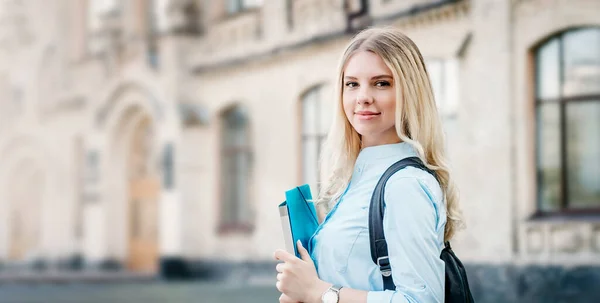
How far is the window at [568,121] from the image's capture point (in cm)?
1192

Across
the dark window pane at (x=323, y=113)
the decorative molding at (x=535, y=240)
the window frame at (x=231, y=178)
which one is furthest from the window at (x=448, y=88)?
the window frame at (x=231, y=178)

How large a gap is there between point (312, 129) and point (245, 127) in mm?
2417

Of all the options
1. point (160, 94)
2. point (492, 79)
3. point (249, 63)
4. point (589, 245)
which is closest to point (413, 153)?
point (589, 245)

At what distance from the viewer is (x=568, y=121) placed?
39.7ft

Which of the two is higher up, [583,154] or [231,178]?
[583,154]

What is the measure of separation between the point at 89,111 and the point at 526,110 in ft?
45.0

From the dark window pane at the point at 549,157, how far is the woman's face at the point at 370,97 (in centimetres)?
1013

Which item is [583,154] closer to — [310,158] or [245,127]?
[310,158]

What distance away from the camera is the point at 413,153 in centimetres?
247

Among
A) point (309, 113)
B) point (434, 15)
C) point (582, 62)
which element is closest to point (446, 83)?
point (434, 15)

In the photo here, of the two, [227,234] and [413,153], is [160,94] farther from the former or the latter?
[413,153]

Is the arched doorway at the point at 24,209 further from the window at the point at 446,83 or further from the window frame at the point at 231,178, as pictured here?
the window at the point at 446,83

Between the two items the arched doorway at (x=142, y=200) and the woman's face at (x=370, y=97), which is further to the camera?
the arched doorway at (x=142, y=200)

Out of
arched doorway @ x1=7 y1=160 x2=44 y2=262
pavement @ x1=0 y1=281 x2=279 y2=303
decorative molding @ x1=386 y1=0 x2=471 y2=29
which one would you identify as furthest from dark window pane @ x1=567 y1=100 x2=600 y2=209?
arched doorway @ x1=7 y1=160 x2=44 y2=262
